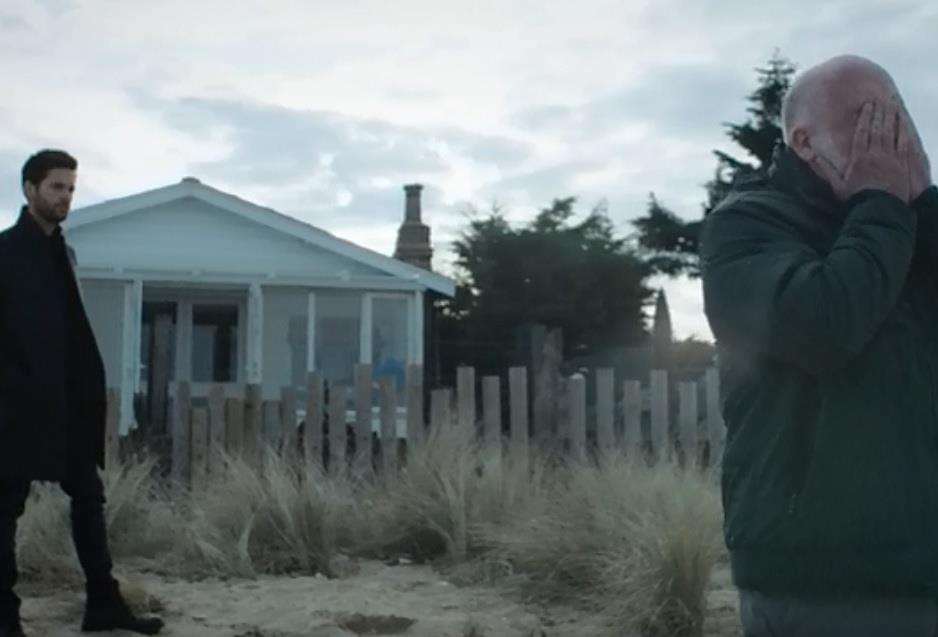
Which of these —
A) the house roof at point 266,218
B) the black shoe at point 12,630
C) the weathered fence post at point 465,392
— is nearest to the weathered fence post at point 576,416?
the weathered fence post at point 465,392

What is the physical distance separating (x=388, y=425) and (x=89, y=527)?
14.3 ft

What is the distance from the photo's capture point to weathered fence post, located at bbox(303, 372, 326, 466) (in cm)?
848

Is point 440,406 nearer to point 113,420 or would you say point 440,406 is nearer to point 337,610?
point 113,420

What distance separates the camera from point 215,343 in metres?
A: 17.7

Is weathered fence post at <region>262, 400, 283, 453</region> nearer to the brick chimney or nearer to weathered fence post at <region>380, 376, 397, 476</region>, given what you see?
weathered fence post at <region>380, 376, 397, 476</region>

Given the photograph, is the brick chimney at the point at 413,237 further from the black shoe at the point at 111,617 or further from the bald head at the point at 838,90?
the bald head at the point at 838,90

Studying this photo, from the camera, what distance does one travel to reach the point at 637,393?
895 centimetres

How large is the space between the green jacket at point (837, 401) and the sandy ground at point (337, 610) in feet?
9.66

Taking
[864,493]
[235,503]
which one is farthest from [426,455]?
[864,493]

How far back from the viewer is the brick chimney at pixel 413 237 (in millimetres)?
21078

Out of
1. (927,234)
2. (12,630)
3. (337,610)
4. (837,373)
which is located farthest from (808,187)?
(337,610)

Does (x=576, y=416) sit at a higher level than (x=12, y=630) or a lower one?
higher

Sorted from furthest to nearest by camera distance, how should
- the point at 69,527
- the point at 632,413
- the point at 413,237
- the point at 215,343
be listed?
the point at 413,237 → the point at 215,343 → the point at 632,413 → the point at 69,527

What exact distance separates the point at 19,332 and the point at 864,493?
3.41 m
